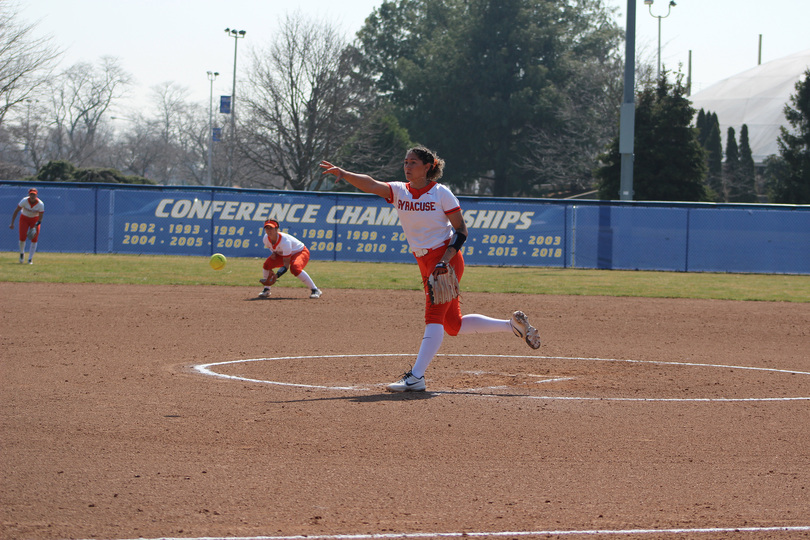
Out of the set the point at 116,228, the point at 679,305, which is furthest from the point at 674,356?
the point at 116,228

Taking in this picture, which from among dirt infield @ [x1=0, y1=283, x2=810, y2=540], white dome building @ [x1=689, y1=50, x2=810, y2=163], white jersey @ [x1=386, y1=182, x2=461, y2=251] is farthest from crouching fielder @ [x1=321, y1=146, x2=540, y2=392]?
white dome building @ [x1=689, y1=50, x2=810, y2=163]

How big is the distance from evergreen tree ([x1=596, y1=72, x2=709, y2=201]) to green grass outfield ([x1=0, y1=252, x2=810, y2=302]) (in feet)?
46.1

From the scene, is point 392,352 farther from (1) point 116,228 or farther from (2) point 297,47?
(2) point 297,47

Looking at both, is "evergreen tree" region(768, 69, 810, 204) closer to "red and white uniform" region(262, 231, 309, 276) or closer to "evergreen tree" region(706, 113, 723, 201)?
"evergreen tree" region(706, 113, 723, 201)

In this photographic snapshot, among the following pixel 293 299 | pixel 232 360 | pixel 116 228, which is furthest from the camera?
pixel 116 228

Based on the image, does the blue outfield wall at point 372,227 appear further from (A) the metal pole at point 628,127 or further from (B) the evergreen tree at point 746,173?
(B) the evergreen tree at point 746,173

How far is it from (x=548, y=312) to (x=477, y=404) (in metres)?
7.67

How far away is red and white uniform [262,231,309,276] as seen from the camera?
50.6 ft

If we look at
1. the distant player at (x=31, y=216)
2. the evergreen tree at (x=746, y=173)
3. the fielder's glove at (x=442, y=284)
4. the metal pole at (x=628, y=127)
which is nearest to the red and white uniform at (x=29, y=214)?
the distant player at (x=31, y=216)

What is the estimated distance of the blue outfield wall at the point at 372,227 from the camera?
24.8 metres

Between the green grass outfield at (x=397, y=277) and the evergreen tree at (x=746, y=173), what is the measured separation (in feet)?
125

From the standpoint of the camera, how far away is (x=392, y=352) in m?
9.62

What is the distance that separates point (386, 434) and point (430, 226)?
2049mm

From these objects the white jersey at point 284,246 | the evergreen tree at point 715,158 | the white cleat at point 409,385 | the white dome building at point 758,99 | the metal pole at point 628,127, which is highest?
the white dome building at point 758,99
